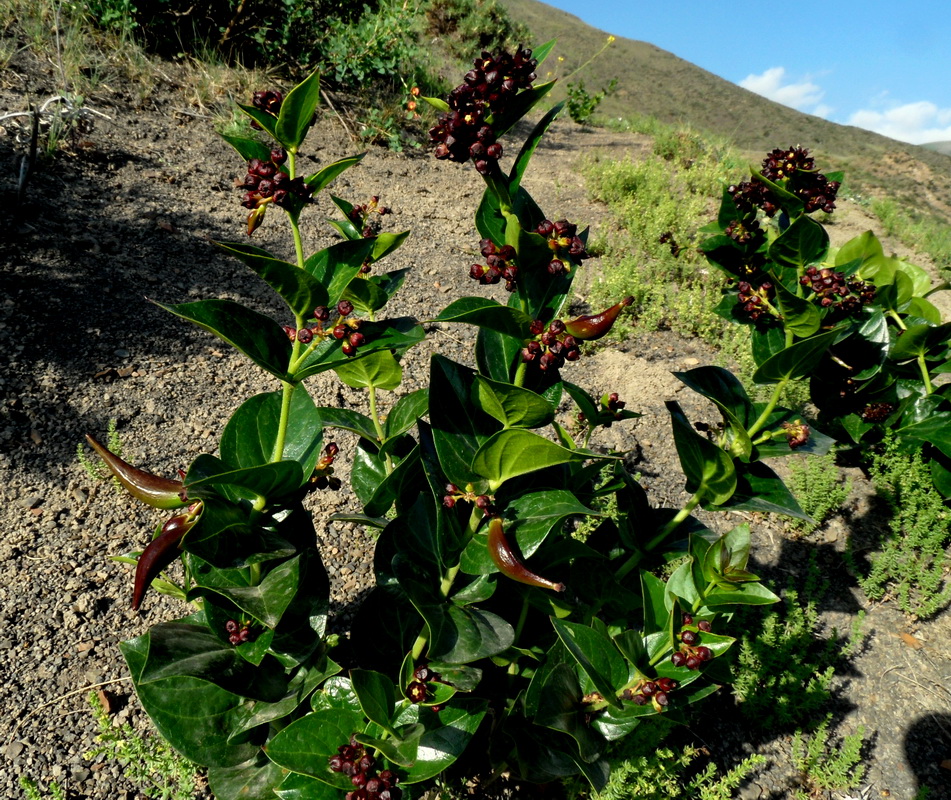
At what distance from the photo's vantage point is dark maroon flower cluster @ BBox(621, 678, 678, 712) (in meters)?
1.42

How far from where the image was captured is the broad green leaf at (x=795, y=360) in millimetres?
1595

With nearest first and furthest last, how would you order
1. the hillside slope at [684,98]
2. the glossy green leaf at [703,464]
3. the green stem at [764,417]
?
the glossy green leaf at [703,464]
the green stem at [764,417]
the hillside slope at [684,98]

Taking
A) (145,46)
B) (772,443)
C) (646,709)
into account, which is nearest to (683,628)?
(646,709)

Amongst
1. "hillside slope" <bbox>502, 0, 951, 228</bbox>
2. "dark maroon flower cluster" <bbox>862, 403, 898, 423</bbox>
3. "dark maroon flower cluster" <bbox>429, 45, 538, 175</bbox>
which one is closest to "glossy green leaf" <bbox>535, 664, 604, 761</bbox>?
"dark maroon flower cluster" <bbox>429, 45, 538, 175</bbox>

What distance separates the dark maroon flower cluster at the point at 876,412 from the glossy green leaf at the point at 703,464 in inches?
75.6

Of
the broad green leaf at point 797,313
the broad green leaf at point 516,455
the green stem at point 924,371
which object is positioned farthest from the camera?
the green stem at point 924,371

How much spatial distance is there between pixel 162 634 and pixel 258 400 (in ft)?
1.71

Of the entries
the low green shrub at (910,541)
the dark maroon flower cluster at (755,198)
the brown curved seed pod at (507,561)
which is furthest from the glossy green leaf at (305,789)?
the low green shrub at (910,541)

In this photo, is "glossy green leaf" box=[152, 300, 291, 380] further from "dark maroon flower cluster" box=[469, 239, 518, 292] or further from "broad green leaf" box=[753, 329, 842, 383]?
"broad green leaf" box=[753, 329, 842, 383]

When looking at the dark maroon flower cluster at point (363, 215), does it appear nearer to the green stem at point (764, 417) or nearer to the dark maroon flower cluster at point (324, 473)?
the dark maroon flower cluster at point (324, 473)

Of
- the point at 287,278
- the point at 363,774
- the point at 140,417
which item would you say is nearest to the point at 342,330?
the point at 287,278

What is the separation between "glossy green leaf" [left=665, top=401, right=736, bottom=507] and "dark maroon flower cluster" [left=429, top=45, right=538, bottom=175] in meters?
0.77

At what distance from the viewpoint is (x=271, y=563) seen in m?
1.41

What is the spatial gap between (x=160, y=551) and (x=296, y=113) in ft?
2.63
